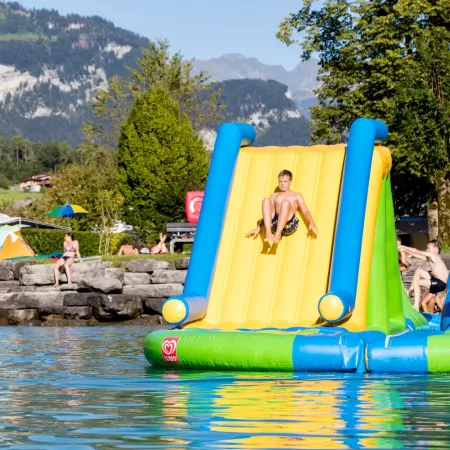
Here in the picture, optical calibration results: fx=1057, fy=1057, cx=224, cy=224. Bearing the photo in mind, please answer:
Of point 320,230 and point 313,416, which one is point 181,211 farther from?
point 313,416

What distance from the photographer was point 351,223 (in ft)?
35.0

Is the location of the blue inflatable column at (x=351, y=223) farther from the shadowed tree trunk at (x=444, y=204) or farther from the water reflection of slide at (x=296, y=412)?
the shadowed tree trunk at (x=444, y=204)

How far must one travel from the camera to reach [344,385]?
846 centimetres

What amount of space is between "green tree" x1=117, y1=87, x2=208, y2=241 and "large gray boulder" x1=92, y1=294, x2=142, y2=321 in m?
16.3

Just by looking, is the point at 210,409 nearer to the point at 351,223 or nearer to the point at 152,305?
the point at 351,223

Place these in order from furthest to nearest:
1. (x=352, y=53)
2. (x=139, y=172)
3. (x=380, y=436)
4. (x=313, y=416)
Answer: (x=139, y=172), (x=352, y=53), (x=313, y=416), (x=380, y=436)

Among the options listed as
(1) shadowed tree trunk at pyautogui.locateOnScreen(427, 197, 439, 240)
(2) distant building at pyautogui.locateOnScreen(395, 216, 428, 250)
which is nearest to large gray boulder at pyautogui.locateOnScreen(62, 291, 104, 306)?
(1) shadowed tree trunk at pyautogui.locateOnScreen(427, 197, 439, 240)

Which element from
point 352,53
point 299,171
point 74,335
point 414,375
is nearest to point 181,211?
point 352,53

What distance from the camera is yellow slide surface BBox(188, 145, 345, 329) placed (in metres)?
10.9

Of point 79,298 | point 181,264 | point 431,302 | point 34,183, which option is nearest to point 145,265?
point 181,264

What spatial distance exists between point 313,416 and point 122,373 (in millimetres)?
3620

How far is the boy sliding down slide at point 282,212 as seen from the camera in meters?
11.3

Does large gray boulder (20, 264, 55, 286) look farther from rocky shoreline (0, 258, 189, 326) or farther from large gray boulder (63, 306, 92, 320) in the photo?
large gray boulder (63, 306, 92, 320)

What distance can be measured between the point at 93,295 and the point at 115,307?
22.9 inches
